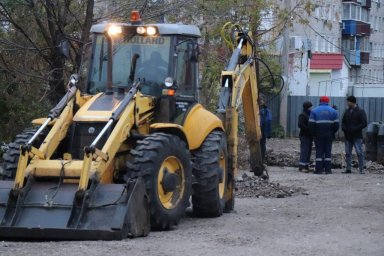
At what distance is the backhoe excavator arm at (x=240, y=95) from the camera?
14750mm

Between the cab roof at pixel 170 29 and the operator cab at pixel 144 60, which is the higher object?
the cab roof at pixel 170 29

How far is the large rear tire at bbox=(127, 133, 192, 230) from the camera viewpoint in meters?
11.7

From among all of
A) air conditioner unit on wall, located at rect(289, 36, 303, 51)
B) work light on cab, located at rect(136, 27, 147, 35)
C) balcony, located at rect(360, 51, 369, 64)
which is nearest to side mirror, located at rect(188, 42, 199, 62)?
work light on cab, located at rect(136, 27, 147, 35)

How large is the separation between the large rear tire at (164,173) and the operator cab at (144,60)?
38.2 inches

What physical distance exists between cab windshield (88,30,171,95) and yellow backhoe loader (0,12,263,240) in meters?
0.01

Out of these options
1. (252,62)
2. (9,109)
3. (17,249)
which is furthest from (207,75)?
(17,249)

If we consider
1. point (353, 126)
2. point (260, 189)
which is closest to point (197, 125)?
point (260, 189)

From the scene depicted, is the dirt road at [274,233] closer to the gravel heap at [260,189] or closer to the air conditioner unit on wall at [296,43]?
the gravel heap at [260,189]

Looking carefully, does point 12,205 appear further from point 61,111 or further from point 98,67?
point 98,67

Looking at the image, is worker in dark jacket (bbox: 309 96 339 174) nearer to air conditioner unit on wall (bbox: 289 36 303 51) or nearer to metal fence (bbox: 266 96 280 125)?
metal fence (bbox: 266 96 280 125)

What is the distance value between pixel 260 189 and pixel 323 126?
17.0 feet

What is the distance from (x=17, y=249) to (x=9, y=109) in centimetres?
1222

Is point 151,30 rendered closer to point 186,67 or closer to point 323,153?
point 186,67

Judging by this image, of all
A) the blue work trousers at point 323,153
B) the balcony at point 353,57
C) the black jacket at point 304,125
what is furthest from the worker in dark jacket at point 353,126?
the balcony at point 353,57
